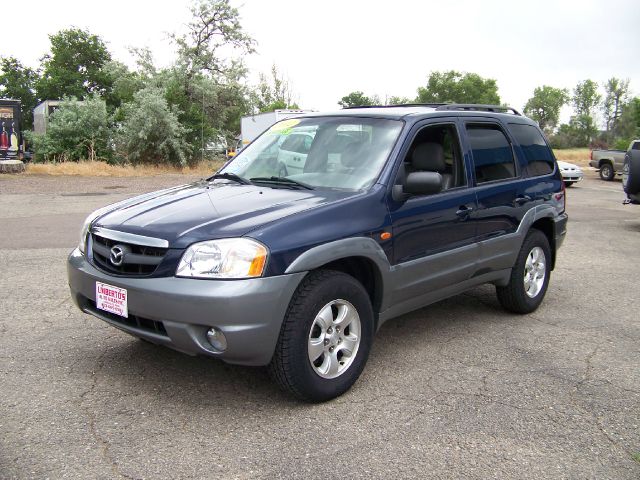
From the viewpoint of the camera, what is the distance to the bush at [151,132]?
74.6ft

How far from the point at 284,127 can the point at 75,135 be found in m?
20.7

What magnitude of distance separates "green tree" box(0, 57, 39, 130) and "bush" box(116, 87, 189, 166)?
43.8 metres

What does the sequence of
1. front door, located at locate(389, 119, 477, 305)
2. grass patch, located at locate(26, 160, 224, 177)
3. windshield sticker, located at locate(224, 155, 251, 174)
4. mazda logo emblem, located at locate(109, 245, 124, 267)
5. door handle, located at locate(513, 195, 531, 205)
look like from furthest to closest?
grass patch, located at locate(26, 160, 224, 177) → door handle, located at locate(513, 195, 531, 205) → windshield sticker, located at locate(224, 155, 251, 174) → front door, located at locate(389, 119, 477, 305) → mazda logo emblem, located at locate(109, 245, 124, 267)

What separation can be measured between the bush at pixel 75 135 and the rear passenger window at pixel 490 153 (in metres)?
20.5

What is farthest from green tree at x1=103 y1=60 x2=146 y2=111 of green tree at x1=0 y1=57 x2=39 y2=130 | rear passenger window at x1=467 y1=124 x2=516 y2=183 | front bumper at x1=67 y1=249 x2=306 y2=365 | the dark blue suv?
green tree at x1=0 y1=57 x2=39 y2=130

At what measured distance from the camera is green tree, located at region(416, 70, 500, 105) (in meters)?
91.6

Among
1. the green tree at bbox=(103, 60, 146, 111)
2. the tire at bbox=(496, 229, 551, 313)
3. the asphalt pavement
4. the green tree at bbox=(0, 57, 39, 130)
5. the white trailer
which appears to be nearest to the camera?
the asphalt pavement

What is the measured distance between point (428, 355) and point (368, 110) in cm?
197

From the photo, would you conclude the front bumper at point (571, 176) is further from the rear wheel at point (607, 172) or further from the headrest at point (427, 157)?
the headrest at point (427, 157)

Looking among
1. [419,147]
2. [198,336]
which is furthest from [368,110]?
[198,336]

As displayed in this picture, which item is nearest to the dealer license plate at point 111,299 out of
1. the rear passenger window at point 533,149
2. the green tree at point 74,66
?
the rear passenger window at point 533,149

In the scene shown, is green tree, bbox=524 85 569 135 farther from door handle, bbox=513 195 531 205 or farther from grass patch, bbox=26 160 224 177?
door handle, bbox=513 195 531 205

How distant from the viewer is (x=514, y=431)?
3324 millimetres

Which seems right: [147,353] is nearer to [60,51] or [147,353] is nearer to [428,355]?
[428,355]
